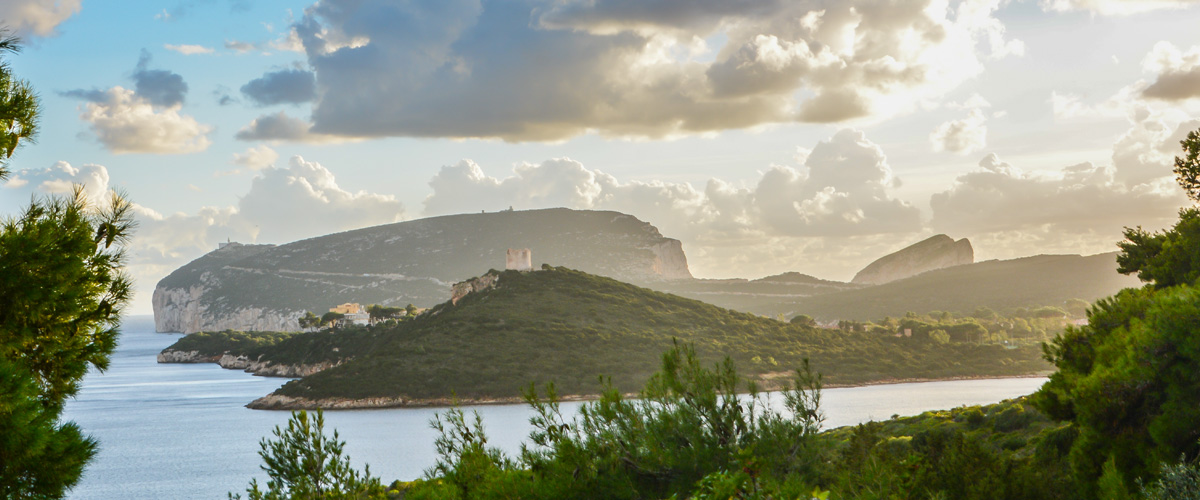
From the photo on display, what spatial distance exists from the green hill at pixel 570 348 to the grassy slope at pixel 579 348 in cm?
16

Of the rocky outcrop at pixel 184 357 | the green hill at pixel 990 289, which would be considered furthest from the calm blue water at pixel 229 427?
the rocky outcrop at pixel 184 357

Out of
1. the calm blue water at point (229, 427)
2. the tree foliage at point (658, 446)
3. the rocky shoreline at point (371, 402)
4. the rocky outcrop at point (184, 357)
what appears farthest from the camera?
the rocky outcrop at point (184, 357)

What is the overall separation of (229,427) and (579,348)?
36328 mm

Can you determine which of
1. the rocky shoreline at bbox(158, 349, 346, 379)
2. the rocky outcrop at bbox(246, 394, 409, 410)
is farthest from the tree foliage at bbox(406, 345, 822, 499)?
the rocky shoreline at bbox(158, 349, 346, 379)

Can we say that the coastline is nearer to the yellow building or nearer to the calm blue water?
the calm blue water

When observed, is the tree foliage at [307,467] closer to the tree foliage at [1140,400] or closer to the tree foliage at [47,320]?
the tree foliage at [47,320]

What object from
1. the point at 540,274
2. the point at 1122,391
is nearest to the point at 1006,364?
the point at 540,274

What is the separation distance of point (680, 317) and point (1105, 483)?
9823 centimetres

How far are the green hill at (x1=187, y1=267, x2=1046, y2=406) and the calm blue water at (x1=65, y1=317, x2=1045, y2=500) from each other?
426 centimetres

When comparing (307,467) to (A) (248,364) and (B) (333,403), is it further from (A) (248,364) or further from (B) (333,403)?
(A) (248,364)

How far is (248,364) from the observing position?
131 meters

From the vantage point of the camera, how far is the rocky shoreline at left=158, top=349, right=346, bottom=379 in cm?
10925

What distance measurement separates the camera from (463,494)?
49.8 feet

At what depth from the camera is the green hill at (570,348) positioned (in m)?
86.4
